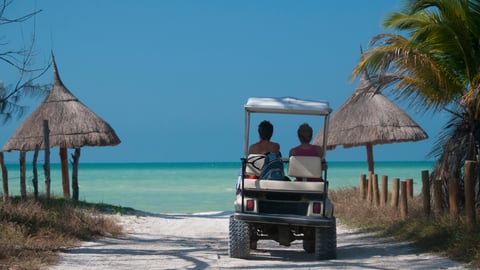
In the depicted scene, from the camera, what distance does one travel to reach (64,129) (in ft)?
78.4

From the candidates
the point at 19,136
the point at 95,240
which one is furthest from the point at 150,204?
the point at 95,240

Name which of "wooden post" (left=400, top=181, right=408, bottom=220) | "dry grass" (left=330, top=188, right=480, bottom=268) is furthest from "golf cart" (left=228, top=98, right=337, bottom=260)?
"wooden post" (left=400, top=181, right=408, bottom=220)

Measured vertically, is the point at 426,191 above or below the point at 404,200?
above

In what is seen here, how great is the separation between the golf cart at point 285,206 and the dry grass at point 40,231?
8.24 feet

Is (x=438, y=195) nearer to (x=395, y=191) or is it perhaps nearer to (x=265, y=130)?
(x=395, y=191)

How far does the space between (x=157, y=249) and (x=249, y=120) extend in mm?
2639

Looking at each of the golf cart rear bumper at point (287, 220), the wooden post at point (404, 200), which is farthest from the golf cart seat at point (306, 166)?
the wooden post at point (404, 200)

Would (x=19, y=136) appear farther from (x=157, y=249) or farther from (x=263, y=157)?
(x=263, y=157)

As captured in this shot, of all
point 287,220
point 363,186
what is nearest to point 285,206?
point 287,220

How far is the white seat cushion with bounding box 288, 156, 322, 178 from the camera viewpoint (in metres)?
10.4

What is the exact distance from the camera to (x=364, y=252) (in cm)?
1173

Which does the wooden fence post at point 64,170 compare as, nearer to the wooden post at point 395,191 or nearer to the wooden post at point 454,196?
the wooden post at point 395,191

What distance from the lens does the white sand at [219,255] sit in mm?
9984

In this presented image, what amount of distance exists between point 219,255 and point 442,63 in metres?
5.46
